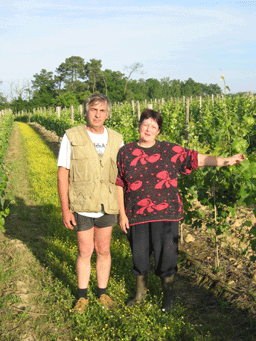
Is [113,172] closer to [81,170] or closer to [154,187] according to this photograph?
[81,170]

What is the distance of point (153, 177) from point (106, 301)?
135 cm

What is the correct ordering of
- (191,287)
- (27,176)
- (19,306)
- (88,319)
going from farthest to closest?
1. (27,176)
2. (191,287)
3. (19,306)
4. (88,319)

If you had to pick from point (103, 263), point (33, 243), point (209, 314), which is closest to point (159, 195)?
point (103, 263)

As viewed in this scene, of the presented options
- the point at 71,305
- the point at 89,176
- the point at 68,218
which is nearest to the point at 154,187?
the point at 89,176

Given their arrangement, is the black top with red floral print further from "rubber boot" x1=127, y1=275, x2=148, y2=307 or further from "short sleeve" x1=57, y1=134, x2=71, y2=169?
"rubber boot" x1=127, y1=275, x2=148, y2=307

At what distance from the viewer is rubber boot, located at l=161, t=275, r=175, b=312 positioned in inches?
113

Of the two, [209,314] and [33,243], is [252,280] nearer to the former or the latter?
[209,314]

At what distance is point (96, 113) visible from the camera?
8.94 feet

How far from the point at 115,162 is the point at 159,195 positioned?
48 cm

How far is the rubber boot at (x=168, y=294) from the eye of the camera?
2.88 m

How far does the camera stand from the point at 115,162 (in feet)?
9.46

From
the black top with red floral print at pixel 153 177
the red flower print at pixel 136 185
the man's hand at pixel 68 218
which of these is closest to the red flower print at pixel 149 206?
the black top with red floral print at pixel 153 177

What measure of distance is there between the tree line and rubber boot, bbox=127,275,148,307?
56.6 meters

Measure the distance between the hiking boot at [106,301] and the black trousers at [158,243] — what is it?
58 cm
